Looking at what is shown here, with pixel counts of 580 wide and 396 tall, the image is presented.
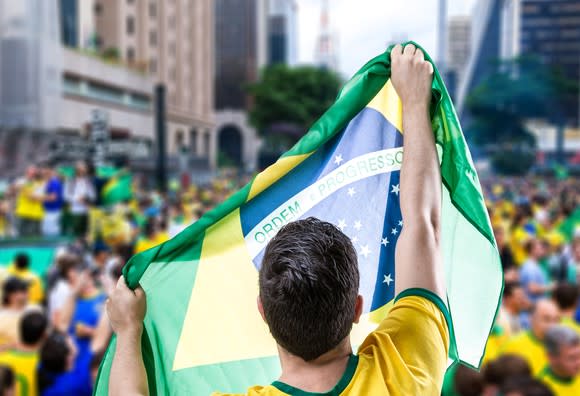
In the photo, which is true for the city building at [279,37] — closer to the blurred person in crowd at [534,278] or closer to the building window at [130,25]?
the building window at [130,25]

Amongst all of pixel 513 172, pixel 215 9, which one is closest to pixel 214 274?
pixel 513 172

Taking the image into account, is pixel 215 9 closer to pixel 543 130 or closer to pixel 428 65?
pixel 543 130

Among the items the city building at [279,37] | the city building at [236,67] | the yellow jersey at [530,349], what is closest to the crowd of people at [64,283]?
the yellow jersey at [530,349]

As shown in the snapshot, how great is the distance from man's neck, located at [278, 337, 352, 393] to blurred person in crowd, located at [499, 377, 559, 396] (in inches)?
67.6

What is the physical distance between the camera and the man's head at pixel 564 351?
362 cm

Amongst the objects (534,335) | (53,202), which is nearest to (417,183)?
(534,335)

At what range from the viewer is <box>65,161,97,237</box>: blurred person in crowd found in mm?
12234

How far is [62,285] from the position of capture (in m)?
6.21

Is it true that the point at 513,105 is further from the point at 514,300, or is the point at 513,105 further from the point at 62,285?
the point at 62,285

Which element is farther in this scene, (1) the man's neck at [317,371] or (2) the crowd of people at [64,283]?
(2) the crowd of people at [64,283]

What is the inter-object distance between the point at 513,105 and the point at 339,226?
62411mm

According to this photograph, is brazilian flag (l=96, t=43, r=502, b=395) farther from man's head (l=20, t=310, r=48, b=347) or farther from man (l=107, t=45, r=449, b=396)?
man's head (l=20, t=310, r=48, b=347)

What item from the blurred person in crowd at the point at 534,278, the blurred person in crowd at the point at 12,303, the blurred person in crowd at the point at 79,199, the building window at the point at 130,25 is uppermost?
the building window at the point at 130,25

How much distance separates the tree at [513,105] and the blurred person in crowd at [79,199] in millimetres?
49363
